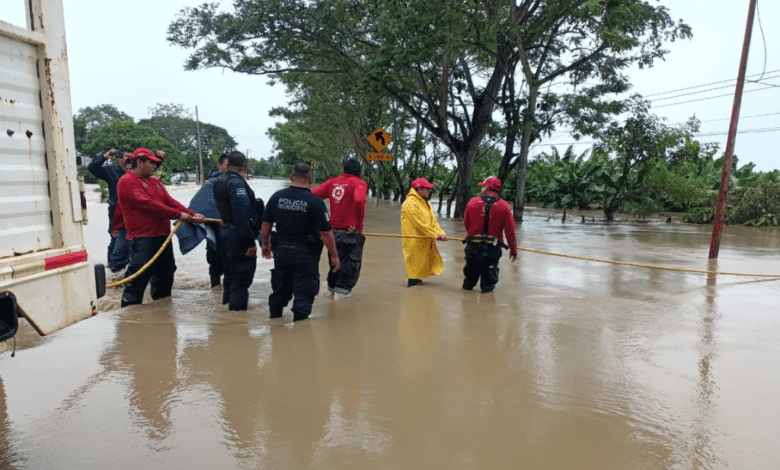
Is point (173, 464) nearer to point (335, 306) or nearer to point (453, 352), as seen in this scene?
point (453, 352)

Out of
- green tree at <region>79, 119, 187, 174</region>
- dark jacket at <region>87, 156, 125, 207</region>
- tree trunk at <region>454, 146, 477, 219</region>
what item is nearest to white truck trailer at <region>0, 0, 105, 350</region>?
dark jacket at <region>87, 156, 125, 207</region>

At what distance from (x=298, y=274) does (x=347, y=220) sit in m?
1.45

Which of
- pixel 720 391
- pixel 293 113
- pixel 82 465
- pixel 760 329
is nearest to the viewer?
pixel 82 465

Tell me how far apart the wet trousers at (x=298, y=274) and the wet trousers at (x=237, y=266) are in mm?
510

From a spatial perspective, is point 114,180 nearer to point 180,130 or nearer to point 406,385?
point 406,385

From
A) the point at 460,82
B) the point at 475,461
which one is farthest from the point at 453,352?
the point at 460,82

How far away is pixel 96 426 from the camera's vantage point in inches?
131

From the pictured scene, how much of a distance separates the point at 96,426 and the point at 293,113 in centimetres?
3361

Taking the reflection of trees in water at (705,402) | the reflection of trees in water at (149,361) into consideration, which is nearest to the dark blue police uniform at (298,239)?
the reflection of trees in water at (149,361)

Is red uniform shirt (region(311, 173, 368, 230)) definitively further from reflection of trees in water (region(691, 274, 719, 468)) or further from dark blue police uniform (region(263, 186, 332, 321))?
reflection of trees in water (region(691, 274, 719, 468))

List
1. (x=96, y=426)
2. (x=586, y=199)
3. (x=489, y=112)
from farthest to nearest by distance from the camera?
(x=586, y=199), (x=489, y=112), (x=96, y=426)

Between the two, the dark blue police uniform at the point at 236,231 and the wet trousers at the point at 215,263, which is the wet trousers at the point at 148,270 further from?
the dark blue police uniform at the point at 236,231

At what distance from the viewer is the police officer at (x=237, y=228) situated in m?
6.05

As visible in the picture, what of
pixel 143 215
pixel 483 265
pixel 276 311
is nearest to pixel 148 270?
pixel 143 215
